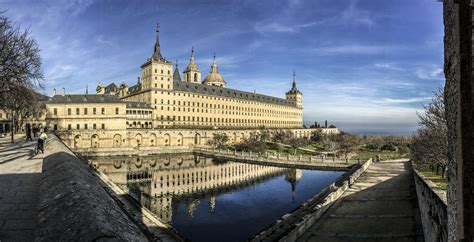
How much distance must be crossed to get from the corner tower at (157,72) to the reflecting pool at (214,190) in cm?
2805

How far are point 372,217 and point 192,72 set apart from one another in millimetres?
92808

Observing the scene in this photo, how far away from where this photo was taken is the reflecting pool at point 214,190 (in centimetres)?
2055

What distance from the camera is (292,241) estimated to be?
1221 centimetres

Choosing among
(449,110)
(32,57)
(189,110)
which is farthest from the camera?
(189,110)

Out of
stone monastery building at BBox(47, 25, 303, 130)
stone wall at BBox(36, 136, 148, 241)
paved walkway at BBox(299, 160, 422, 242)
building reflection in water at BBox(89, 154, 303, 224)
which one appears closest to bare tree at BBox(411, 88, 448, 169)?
paved walkway at BBox(299, 160, 422, 242)

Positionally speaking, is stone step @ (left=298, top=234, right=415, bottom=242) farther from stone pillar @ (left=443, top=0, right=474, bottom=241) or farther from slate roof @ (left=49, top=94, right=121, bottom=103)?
slate roof @ (left=49, top=94, right=121, bottom=103)

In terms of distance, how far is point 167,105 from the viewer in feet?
254

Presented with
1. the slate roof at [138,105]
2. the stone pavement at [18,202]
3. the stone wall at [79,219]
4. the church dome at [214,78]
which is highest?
the church dome at [214,78]

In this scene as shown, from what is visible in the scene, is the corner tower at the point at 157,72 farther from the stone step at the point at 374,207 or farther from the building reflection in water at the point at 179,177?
the stone step at the point at 374,207

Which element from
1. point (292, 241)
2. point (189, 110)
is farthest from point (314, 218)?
point (189, 110)

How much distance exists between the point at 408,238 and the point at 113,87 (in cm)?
9794

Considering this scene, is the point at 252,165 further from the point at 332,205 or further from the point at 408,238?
the point at 408,238

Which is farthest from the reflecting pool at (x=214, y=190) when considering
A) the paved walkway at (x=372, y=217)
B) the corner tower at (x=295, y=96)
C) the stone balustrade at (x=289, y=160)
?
the corner tower at (x=295, y=96)

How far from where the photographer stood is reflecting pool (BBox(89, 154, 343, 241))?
67.4 feet
